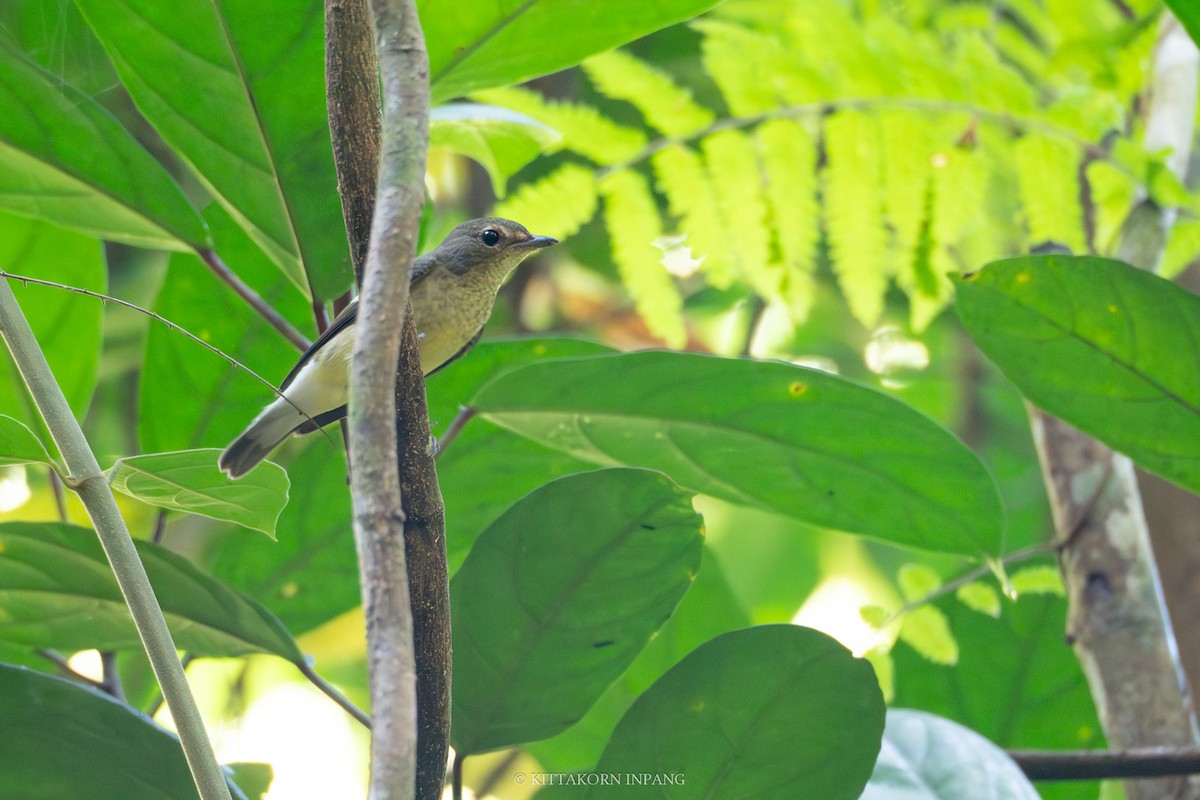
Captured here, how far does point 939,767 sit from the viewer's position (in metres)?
1.31

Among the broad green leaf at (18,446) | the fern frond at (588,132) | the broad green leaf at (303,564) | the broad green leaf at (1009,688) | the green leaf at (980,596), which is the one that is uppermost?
the fern frond at (588,132)

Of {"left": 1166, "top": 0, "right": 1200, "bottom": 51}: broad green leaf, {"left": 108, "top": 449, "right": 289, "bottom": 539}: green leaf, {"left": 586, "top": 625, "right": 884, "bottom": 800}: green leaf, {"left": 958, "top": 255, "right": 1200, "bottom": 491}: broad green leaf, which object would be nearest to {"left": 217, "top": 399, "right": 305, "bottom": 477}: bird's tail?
{"left": 108, "top": 449, "right": 289, "bottom": 539}: green leaf

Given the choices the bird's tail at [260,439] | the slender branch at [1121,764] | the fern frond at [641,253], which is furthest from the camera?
the fern frond at [641,253]

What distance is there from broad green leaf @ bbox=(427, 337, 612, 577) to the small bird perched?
0.69 feet

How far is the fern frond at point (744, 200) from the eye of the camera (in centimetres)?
247

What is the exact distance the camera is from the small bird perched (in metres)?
1.94

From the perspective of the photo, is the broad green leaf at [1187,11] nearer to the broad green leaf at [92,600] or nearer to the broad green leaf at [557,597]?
the broad green leaf at [557,597]

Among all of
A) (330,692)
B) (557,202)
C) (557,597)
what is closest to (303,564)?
(330,692)

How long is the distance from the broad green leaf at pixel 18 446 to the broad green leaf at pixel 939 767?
98 cm

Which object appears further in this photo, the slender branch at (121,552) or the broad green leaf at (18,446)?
the broad green leaf at (18,446)

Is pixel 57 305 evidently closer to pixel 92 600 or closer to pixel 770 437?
pixel 92 600

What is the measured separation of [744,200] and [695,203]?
12 centimetres

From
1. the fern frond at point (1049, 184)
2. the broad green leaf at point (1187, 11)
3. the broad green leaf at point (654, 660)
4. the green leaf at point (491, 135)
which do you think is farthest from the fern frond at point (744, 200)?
the broad green leaf at point (1187, 11)

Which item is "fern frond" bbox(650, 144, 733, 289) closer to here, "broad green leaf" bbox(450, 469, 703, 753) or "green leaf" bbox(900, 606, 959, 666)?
"green leaf" bbox(900, 606, 959, 666)
